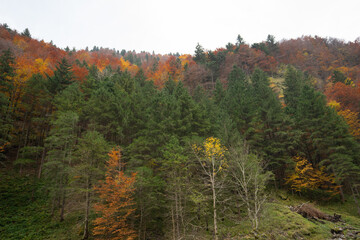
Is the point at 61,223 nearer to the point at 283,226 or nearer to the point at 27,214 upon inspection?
the point at 27,214

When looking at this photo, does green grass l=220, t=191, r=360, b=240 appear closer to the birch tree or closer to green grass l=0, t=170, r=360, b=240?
green grass l=0, t=170, r=360, b=240

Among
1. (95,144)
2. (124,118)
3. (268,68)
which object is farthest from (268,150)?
(268,68)

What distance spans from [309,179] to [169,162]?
864 inches

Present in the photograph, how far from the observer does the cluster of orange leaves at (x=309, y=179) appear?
2362 cm

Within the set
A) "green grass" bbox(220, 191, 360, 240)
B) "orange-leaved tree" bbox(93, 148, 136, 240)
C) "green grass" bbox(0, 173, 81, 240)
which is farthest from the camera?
"green grass" bbox(0, 173, 81, 240)

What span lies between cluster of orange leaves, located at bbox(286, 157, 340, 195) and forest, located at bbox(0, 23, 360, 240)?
0.25 m

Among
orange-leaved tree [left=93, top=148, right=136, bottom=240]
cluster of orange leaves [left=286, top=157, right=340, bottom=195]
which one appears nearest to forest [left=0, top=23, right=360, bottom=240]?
orange-leaved tree [left=93, top=148, right=136, bottom=240]

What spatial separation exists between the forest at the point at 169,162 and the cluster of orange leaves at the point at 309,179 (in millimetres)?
250

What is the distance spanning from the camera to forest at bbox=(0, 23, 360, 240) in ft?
49.1

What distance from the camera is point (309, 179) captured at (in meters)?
24.0

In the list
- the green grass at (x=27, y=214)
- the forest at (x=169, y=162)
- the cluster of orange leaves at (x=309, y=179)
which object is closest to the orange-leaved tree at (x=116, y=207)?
the forest at (x=169, y=162)

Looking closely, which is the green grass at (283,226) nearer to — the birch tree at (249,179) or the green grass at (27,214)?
the birch tree at (249,179)

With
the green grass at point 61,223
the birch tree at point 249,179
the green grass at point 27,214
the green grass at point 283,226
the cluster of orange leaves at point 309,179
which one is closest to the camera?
the birch tree at point 249,179

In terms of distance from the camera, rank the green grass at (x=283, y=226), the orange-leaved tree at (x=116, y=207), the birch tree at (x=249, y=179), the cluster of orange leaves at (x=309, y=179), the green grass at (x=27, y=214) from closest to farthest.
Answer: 1. the birch tree at (x=249, y=179)
2. the green grass at (x=283, y=226)
3. the orange-leaved tree at (x=116, y=207)
4. the green grass at (x=27, y=214)
5. the cluster of orange leaves at (x=309, y=179)
